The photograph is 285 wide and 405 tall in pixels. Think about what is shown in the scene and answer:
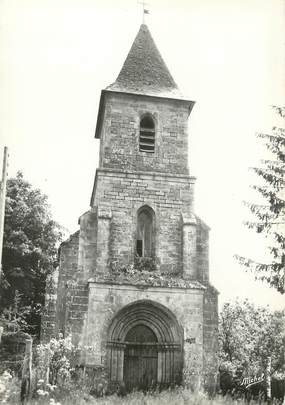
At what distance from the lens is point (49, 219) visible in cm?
2470

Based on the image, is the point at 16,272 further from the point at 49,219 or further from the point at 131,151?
the point at 131,151

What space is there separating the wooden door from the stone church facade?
0.11ft

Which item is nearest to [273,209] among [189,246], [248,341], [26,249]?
[189,246]

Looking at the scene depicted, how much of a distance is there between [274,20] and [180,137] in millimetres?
8490

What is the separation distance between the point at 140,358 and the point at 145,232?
4.30m

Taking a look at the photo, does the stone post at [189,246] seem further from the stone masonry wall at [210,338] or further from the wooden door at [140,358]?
the wooden door at [140,358]

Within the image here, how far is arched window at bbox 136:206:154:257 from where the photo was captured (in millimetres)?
19141

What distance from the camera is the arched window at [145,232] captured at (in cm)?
1914

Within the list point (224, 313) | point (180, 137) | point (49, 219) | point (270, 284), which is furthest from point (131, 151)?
point (224, 313)

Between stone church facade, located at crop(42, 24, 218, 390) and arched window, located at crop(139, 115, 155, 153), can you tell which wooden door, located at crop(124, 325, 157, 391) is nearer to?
stone church facade, located at crop(42, 24, 218, 390)

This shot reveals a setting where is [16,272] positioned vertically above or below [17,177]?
below

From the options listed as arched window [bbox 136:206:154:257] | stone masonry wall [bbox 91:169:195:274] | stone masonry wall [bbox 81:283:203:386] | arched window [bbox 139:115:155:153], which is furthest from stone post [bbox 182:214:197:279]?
arched window [bbox 139:115:155:153]

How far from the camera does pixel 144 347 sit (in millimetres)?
18016

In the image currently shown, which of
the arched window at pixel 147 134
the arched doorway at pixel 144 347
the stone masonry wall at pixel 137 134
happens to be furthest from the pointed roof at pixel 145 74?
the arched doorway at pixel 144 347
